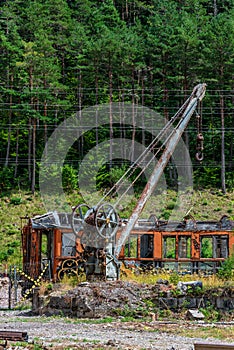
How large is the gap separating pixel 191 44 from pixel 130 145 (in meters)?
8.90

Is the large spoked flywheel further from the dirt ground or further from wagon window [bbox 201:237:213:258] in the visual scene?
wagon window [bbox 201:237:213:258]

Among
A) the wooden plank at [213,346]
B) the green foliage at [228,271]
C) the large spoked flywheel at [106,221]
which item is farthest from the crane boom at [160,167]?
the wooden plank at [213,346]

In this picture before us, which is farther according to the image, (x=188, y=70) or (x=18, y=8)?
(x=18, y=8)

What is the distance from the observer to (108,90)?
5259cm

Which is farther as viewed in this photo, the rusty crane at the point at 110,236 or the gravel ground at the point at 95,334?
the rusty crane at the point at 110,236

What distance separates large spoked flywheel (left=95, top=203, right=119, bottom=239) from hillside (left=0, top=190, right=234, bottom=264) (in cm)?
2004

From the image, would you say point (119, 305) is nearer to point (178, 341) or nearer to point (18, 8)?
point (178, 341)

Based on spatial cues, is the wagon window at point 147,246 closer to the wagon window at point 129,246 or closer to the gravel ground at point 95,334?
the wagon window at point 129,246

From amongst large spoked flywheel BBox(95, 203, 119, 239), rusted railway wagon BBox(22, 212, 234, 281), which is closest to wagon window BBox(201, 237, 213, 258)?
rusted railway wagon BBox(22, 212, 234, 281)

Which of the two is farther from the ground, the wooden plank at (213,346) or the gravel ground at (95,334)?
the wooden plank at (213,346)

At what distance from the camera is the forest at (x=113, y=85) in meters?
50.1

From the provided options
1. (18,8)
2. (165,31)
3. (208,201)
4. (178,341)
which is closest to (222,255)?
(178,341)

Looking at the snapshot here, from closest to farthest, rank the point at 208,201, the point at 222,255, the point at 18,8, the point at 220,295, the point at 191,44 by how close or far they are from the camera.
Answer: the point at 220,295 < the point at 222,255 < the point at 208,201 < the point at 191,44 < the point at 18,8

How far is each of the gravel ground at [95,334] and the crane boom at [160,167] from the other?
4.63 metres
